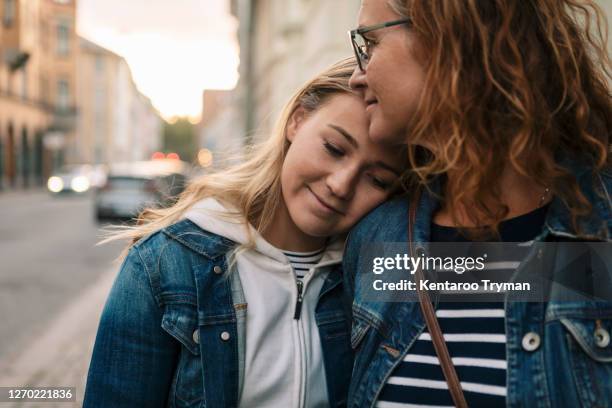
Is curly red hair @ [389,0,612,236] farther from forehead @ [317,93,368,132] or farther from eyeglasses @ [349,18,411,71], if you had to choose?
forehead @ [317,93,368,132]

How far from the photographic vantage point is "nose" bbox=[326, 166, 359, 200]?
175 cm

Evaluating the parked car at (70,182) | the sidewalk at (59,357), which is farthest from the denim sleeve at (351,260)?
the parked car at (70,182)

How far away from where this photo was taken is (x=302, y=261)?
76.7 inches

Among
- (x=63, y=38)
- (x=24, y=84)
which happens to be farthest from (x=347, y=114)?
(x=63, y=38)

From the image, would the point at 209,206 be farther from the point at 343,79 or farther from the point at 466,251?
the point at 466,251

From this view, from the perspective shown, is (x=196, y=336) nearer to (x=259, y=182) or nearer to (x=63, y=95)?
(x=259, y=182)

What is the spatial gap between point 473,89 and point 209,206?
0.87 m

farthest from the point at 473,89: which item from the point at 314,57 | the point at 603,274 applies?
the point at 314,57

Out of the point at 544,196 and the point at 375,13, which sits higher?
the point at 375,13

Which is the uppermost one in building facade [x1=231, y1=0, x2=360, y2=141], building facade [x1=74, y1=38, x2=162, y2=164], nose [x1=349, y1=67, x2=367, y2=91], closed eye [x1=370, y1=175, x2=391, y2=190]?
building facade [x1=74, y1=38, x2=162, y2=164]

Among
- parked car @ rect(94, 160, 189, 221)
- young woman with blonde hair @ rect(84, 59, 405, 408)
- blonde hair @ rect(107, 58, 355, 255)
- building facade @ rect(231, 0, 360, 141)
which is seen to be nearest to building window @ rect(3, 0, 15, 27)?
building facade @ rect(231, 0, 360, 141)

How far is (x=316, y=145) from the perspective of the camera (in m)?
1.83

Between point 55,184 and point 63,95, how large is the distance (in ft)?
53.1

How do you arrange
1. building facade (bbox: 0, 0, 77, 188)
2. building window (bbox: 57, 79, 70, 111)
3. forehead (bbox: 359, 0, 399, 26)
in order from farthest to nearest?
building window (bbox: 57, 79, 70, 111), building facade (bbox: 0, 0, 77, 188), forehead (bbox: 359, 0, 399, 26)
